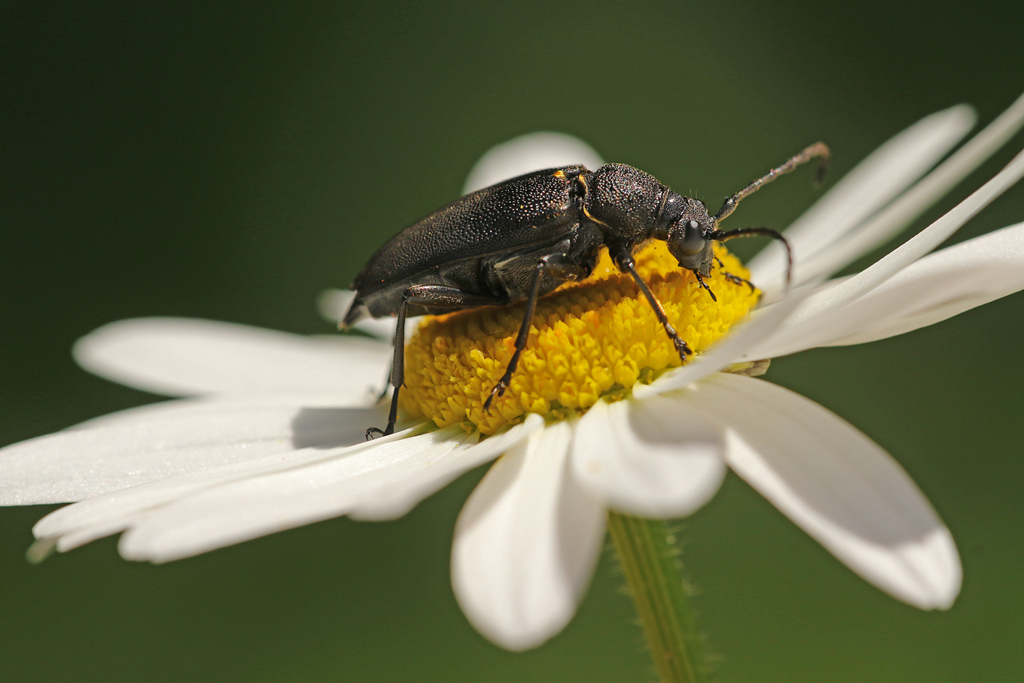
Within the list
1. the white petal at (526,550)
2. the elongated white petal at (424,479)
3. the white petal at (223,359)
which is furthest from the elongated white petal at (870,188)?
the white petal at (223,359)

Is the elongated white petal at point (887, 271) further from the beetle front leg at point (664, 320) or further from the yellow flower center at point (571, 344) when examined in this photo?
the yellow flower center at point (571, 344)

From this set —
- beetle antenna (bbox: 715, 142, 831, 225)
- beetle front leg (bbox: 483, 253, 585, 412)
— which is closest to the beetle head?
beetle antenna (bbox: 715, 142, 831, 225)

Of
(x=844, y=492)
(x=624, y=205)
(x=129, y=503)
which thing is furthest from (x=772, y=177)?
(x=129, y=503)

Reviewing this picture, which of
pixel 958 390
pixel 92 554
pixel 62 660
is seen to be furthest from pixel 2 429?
pixel 958 390

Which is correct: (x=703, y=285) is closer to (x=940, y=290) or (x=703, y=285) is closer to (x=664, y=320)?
(x=664, y=320)

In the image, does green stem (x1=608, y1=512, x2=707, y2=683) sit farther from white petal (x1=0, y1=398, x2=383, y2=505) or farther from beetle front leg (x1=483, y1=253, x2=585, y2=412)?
white petal (x1=0, y1=398, x2=383, y2=505)

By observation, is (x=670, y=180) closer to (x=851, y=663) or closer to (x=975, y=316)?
(x=975, y=316)

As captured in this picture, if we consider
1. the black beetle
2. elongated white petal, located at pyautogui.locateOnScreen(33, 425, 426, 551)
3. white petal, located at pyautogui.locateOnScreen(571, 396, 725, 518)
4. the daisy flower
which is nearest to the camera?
white petal, located at pyautogui.locateOnScreen(571, 396, 725, 518)
